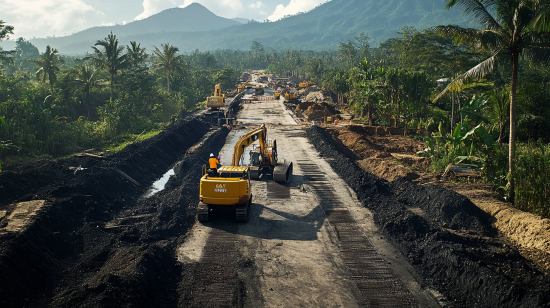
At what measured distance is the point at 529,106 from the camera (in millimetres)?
22984

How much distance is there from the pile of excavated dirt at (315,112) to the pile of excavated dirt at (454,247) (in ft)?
89.5

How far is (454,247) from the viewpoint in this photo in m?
11.1

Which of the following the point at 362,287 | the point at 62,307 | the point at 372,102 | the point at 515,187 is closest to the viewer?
the point at 62,307

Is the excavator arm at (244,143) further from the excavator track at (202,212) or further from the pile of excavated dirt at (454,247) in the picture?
the pile of excavated dirt at (454,247)

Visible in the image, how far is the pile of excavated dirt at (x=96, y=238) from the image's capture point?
900cm

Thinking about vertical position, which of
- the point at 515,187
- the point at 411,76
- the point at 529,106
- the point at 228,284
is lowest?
the point at 228,284

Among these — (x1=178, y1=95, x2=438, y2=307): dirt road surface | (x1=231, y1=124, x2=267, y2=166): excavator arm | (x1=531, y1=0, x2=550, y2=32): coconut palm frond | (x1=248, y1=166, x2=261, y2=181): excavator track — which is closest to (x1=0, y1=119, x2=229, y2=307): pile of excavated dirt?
(x1=178, y1=95, x2=438, y2=307): dirt road surface

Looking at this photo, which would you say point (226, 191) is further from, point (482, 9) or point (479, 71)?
point (482, 9)

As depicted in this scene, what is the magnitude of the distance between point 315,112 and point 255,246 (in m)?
35.8

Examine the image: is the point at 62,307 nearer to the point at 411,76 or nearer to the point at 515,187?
the point at 515,187

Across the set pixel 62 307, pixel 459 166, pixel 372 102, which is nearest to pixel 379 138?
pixel 372 102

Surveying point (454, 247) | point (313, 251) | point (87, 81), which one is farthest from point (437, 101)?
point (87, 81)

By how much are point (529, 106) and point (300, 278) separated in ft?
66.7

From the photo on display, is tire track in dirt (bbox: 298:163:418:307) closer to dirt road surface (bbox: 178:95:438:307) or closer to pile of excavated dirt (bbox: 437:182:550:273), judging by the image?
dirt road surface (bbox: 178:95:438:307)
